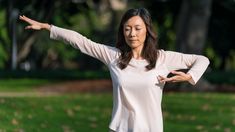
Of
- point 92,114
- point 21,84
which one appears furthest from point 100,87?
point 92,114

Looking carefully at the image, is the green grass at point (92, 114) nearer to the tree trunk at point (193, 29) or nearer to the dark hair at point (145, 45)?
the tree trunk at point (193, 29)

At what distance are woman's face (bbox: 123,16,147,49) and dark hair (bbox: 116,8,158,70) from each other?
3cm

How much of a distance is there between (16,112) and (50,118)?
0.79 meters

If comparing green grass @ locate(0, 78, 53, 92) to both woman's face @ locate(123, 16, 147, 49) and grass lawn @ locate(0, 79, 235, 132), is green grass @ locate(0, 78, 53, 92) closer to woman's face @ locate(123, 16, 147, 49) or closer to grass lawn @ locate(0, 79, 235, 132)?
grass lawn @ locate(0, 79, 235, 132)

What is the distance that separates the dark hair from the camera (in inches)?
206

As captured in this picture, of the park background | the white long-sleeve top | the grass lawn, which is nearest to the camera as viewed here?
the white long-sleeve top

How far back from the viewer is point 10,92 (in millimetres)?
23359

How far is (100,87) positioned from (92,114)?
1192 cm

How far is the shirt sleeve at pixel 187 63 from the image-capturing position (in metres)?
5.35

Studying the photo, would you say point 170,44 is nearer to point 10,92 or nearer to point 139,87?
point 10,92

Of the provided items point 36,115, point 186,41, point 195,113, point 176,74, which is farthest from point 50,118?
point 186,41

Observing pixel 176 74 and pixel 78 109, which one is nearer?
pixel 176 74

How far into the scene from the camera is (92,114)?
48.3 feet

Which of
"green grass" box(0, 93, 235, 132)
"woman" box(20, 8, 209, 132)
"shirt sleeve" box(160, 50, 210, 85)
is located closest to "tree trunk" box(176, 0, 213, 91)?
"green grass" box(0, 93, 235, 132)
